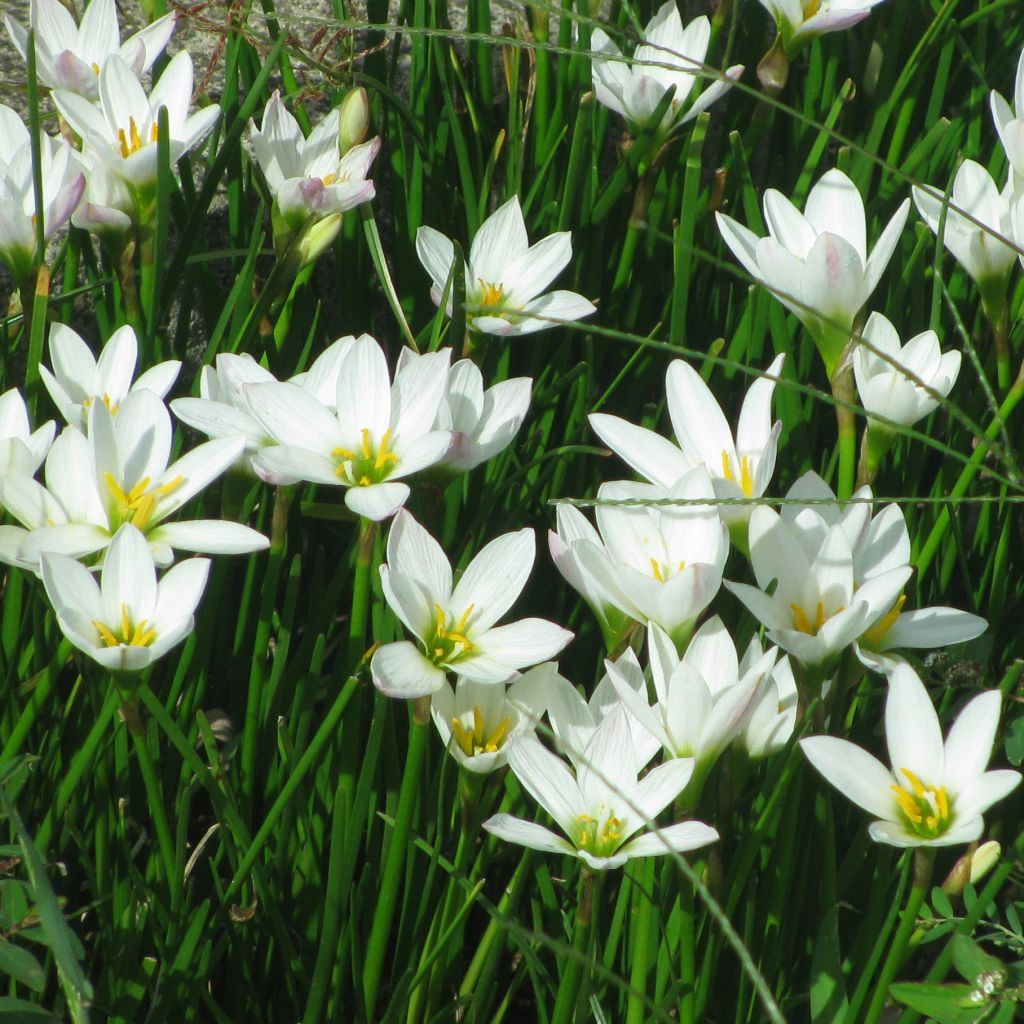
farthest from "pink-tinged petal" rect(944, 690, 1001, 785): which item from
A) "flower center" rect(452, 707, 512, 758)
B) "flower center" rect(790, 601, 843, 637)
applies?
"flower center" rect(452, 707, 512, 758)

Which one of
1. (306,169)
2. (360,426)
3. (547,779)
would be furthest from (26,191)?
(547,779)

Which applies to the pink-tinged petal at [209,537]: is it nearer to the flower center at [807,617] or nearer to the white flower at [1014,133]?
the flower center at [807,617]

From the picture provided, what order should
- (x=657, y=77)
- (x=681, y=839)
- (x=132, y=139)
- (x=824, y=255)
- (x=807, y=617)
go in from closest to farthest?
1. (x=681, y=839)
2. (x=807, y=617)
3. (x=824, y=255)
4. (x=132, y=139)
5. (x=657, y=77)

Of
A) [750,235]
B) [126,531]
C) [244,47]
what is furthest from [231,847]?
[244,47]

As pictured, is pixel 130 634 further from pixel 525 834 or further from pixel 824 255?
pixel 824 255

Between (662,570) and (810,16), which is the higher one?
(810,16)

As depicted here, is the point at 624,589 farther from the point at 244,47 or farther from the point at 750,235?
the point at 244,47

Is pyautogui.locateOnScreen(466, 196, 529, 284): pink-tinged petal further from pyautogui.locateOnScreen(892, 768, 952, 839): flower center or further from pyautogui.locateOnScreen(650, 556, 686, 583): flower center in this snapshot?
pyautogui.locateOnScreen(892, 768, 952, 839): flower center
